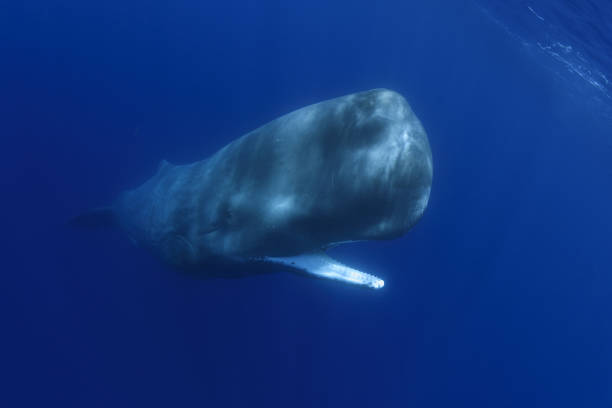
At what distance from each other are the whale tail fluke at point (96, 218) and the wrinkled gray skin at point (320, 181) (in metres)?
8.59

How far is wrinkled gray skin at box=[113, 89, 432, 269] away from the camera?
3539mm

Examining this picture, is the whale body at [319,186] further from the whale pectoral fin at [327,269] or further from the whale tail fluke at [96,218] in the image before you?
the whale tail fluke at [96,218]

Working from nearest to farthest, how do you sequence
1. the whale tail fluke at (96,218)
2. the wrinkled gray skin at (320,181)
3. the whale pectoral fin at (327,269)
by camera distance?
1. the wrinkled gray skin at (320,181)
2. the whale pectoral fin at (327,269)
3. the whale tail fluke at (96,218)

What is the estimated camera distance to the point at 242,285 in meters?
18.4

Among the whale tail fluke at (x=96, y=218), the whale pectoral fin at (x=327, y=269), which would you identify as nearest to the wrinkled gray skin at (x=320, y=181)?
the whale pectoral fin at (x=327, y=269)

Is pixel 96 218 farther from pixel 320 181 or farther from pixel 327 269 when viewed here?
pixel 320 181

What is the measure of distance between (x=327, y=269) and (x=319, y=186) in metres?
0.88

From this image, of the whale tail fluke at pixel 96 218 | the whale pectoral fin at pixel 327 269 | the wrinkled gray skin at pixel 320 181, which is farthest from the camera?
the whale tail fluke at pixel 96 218

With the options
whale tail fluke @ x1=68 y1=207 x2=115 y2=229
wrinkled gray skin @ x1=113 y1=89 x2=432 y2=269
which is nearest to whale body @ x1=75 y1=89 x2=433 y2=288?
wrinkled gray skin @ x1=113 y1=89 x2=432 y2=269

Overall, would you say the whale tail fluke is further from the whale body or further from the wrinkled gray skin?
the wrinkled gray skin

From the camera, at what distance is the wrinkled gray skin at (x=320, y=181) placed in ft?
11.6

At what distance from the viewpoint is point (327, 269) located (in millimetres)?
Answer: 4289

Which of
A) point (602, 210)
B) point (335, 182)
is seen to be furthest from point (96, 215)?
point (602, 210)

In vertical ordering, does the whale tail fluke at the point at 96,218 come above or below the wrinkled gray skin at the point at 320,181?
below
